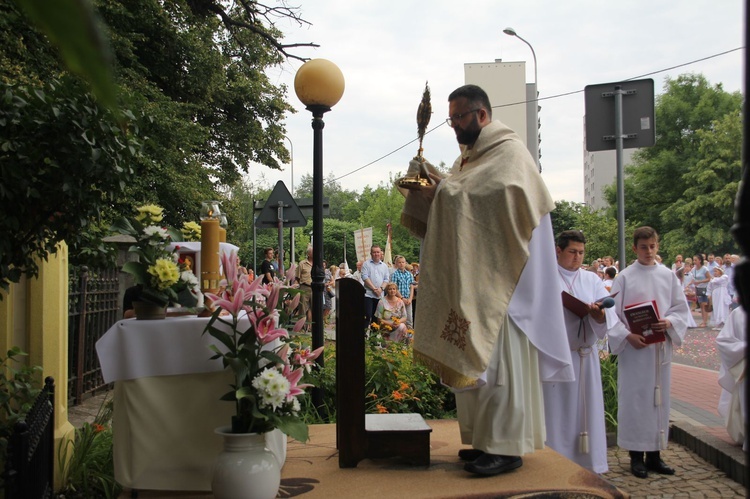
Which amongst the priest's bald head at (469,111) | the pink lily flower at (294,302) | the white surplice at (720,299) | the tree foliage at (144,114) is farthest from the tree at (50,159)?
the white surplice at (720,299)

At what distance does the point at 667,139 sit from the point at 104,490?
47.0m

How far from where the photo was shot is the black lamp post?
6.84 meters

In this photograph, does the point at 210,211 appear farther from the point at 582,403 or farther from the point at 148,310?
the point at 582,403

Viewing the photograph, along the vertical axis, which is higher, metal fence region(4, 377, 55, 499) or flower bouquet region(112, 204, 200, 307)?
flower bouquet region(112, 204, 200, 307)

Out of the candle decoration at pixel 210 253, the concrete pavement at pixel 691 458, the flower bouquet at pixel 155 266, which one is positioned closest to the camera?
the flower bouquet at pixel 155 266

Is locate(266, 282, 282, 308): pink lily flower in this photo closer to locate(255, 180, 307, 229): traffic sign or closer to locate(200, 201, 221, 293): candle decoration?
locate(200, 201, 221, 293): candle decoration

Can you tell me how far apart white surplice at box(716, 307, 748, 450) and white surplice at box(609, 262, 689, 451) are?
0.42 meters

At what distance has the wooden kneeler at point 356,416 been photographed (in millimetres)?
4219

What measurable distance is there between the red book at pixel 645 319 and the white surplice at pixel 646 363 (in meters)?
0.10

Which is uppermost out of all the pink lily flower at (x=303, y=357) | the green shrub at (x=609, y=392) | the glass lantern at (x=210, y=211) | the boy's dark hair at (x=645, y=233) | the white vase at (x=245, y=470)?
the glass lantern at (x=210, y=211)

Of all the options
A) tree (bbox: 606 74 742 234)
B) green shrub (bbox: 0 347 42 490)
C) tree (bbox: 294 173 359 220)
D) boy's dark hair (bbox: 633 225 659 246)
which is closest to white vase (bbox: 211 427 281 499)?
green shrub (bbox: 0 347 42 490)

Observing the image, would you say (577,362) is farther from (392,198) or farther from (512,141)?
(392,198)

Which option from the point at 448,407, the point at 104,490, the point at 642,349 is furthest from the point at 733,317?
the point at 104,490

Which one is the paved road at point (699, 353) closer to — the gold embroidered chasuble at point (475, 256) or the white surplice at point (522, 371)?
the white surplice at point (522, 371)
